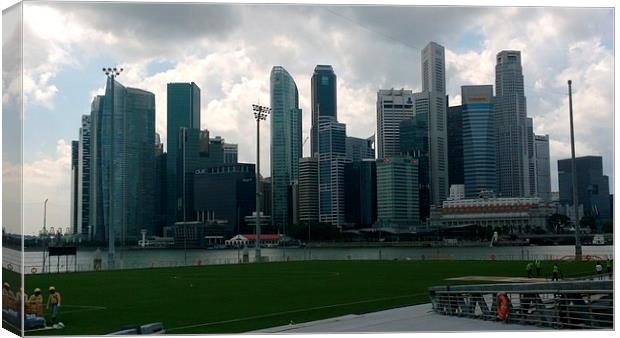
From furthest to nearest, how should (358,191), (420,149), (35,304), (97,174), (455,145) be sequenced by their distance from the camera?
1. (358,191)
2. (420,149)
3. (455,145)
4. (97,174)
5. (35,304)

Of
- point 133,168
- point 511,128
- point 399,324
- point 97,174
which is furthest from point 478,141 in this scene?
point 133,168

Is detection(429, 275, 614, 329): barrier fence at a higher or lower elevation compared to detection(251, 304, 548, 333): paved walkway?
higher

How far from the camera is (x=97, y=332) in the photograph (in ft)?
60.0

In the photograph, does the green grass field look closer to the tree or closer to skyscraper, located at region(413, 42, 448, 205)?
skyscraper, located at region(413, 42, 448, 205)

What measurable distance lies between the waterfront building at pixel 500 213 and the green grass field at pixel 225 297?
28.1 m

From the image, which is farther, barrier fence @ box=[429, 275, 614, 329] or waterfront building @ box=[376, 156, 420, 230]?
waterfront building @ box=[376, 156, 420, 230]

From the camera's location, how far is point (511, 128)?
57.3m

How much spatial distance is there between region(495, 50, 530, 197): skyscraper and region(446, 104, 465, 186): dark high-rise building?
3.80m

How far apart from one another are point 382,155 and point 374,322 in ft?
247

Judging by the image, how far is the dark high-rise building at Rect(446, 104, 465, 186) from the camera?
66562mm

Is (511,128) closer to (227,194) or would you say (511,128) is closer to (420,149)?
(420,149)

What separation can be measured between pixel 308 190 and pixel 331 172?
28.8 ft

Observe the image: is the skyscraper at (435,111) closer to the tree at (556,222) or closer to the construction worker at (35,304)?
the tree at (556,222)

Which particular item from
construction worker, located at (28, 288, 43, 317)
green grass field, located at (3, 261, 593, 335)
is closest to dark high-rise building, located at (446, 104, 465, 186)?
green grass field, located at (3, 261, 593, 335)
